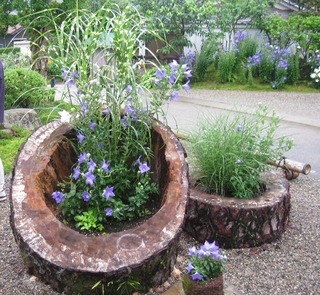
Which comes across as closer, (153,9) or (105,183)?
(105,183)

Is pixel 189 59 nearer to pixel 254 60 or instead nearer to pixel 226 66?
pixel 226 66

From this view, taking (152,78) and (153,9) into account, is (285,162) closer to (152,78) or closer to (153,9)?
(152,78)

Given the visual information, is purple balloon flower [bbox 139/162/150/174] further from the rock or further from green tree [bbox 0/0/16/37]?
green tree [bbox 0/0/16/37]

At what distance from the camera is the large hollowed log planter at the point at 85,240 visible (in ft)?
7.59

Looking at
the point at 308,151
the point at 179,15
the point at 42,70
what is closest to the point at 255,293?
the point at 308,151

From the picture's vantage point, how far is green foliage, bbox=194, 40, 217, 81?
12.5 m

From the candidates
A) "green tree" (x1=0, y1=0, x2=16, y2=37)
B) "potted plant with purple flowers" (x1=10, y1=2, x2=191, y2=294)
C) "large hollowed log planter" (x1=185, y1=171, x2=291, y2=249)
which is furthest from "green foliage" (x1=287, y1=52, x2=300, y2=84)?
"potted plant with purple flowers" (x1=10, y1=2, x2=191, y2=294)

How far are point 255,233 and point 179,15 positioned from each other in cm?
1021

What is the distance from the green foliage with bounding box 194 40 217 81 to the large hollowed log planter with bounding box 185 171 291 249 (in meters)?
9.55

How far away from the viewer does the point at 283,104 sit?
9.74 meters

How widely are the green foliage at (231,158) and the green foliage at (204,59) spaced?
9065 mm

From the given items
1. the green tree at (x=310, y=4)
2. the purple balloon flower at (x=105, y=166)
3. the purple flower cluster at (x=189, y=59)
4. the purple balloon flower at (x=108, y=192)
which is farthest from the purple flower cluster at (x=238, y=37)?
the purple balloon flower at (x=108, y=192)

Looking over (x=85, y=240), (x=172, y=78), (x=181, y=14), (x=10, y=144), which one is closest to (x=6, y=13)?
(x=10, y=144)

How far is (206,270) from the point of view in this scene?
235cm
